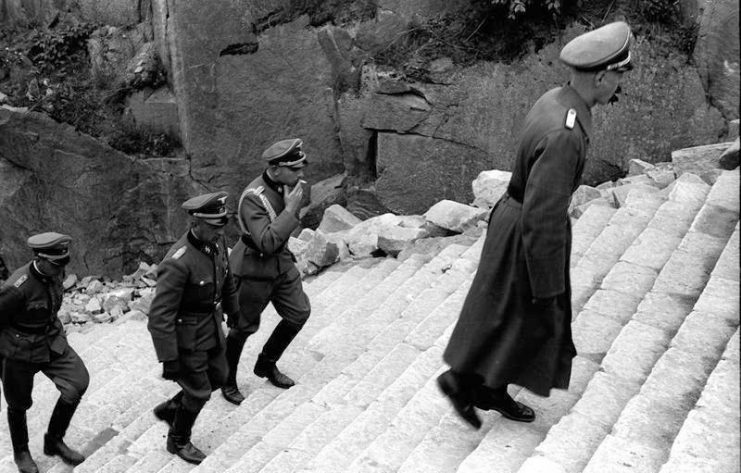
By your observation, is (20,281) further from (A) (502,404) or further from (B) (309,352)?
(A) (502,404)

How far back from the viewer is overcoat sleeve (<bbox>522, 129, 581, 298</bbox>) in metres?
3.28

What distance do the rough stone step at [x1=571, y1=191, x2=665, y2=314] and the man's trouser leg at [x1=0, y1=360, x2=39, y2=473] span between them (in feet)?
11.8

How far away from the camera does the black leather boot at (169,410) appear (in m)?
4.80

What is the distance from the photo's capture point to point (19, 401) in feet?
16.5

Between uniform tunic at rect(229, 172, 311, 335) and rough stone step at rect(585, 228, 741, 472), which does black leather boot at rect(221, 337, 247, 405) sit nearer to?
uniform tunic at rect(229, 172, 311, 335)

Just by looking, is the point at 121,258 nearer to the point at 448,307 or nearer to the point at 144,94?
the point at 144,94

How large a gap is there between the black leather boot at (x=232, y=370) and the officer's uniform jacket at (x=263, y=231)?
49 cm

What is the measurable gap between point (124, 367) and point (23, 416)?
1.83 m

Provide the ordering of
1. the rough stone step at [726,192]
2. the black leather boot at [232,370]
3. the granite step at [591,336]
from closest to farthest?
1. the granite step at [591,336]
2. the black leather boot at [232,370]
3. the rough stone step at [726,192]

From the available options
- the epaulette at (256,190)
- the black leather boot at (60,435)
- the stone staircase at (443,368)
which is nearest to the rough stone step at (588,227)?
the stone staircase at (443,368)

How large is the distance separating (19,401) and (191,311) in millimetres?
1422

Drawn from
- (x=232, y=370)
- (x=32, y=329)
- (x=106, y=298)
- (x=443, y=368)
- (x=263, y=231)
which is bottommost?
(x=106, y=298)

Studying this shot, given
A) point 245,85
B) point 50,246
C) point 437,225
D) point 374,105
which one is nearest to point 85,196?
point 245,85

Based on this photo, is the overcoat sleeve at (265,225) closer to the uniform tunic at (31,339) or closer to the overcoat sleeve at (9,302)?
the uniform tunic at (31,339)
